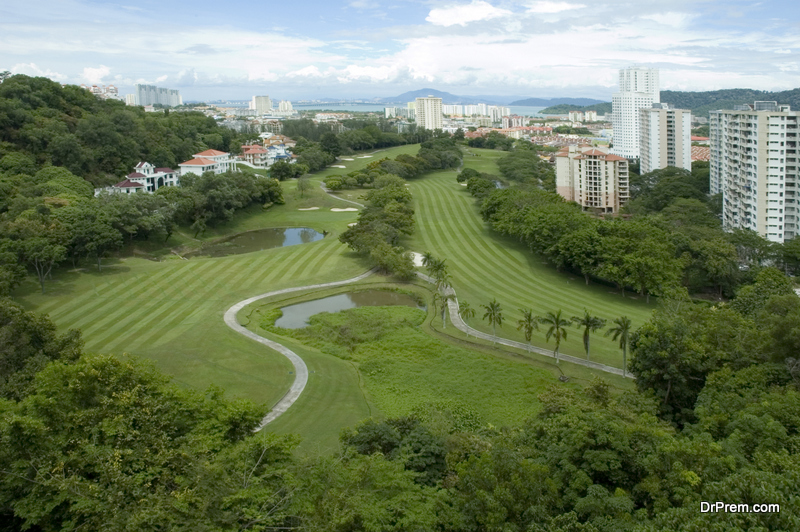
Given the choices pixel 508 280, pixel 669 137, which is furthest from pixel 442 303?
pixel 669 137

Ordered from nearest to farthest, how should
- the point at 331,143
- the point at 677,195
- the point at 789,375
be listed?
the point at 789,375 < the point at 677,195 < the point at 331,143

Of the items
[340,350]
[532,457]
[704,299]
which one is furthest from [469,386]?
[704,299]

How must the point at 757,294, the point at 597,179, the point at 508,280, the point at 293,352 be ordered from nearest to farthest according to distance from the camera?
1. the point at 293,352
2. the point at 757,294
3. the point at 508,280
4. the point at 597,179

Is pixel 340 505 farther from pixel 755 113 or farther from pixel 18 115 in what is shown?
pixel 18 115

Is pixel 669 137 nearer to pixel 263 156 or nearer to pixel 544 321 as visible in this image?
pixel 263 156

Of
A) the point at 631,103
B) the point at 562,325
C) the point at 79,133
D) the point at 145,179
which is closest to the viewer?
the point at 562,325

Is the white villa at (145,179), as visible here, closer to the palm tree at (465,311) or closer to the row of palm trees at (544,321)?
the row of palm trees at (544,321)
